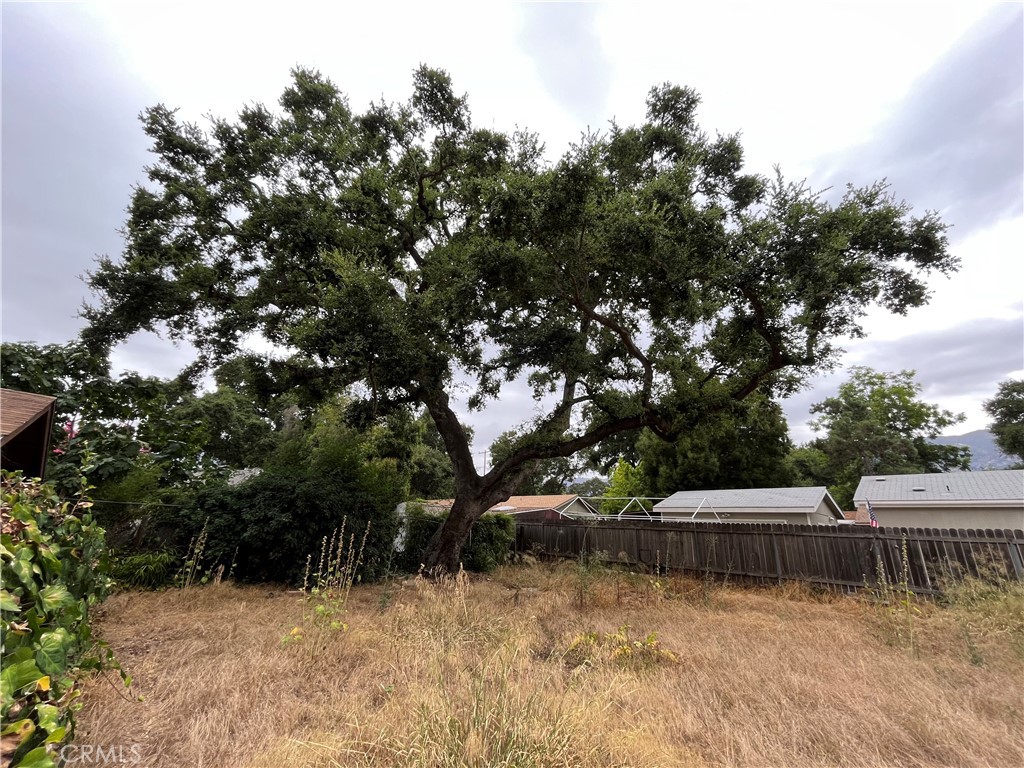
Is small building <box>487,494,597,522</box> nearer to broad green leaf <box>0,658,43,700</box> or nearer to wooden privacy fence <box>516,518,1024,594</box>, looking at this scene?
wooden privacy fence <box>516,518,1024,594</box>

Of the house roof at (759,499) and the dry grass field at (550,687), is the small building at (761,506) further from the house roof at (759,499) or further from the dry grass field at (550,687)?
the dry grass field at (550,687)

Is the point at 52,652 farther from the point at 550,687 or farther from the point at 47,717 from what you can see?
the point at 550,687

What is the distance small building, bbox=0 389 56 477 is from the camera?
2.61m

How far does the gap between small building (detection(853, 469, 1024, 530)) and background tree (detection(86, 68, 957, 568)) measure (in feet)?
33.9

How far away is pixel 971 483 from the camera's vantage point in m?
14.9

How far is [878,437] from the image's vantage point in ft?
90.6

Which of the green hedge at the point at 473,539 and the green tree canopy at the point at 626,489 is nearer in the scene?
the green hedge at the point at 473,539

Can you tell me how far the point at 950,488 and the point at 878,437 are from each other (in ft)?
49.1

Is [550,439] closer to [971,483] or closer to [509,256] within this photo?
[509,256]

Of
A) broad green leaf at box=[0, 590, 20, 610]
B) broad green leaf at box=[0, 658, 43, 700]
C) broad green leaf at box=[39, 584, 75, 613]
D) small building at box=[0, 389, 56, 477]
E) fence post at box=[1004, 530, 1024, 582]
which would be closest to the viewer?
broad green leaf at box=[0, 590, 20, 610]

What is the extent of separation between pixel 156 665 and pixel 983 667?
7470 millimetres

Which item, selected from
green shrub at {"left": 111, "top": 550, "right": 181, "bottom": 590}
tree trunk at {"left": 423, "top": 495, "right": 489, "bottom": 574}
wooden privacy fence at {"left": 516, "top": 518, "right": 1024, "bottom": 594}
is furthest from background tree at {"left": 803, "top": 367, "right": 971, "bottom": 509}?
green shrub at {"left": 111, "top": 550, "right": 181, "bottom": 590}

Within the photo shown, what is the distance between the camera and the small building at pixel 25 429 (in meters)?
2.61

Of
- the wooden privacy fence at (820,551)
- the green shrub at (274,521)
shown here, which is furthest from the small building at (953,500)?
the green shrub at (274,521)
